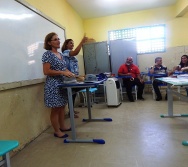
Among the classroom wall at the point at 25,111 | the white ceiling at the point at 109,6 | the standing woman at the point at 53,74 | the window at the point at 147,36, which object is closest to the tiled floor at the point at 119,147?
the classroom wall at the point at 25,111

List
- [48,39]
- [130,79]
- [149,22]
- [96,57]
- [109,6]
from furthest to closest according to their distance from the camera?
[149,22] < [96,57] < [109,6] < [130,79] < [48,39]

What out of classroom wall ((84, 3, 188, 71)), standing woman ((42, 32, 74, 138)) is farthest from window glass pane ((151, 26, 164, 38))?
standing woman ((42, 32, 74, 138))

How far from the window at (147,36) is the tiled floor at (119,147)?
144 inches

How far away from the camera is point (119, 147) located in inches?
81.4

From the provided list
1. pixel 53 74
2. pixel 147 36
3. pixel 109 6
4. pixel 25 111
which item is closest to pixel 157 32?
pixel 147 36

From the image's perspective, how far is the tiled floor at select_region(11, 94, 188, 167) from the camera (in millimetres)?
1766

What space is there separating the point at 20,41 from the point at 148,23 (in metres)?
4.72

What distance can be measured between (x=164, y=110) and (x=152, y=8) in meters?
3.79

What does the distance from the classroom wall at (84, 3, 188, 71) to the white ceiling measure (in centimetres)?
21

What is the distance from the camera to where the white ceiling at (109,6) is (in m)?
4.86

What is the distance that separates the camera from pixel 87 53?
5746mm

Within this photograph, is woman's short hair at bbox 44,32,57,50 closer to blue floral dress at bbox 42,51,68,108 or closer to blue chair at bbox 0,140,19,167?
blue floral dress at bbox 42,51,68,108

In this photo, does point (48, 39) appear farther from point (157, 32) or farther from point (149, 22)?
point (157, 32)

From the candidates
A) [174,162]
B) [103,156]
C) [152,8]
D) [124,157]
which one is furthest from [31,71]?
[152,8]
